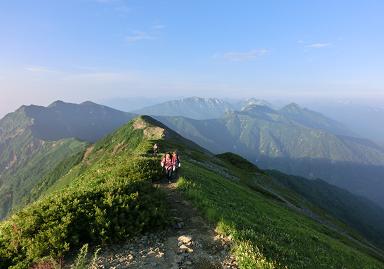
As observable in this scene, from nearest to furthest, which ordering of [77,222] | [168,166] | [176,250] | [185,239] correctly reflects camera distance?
1. [176,250]
2. [77,222]
3. [185,239]
4. [168,166]

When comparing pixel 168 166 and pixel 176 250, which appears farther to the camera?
pixel 168 166

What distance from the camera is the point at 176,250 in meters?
16.1

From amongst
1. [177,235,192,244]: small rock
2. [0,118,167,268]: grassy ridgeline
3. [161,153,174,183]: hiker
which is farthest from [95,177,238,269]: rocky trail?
[161,153,174,183]: hiker

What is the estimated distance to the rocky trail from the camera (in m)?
14.9

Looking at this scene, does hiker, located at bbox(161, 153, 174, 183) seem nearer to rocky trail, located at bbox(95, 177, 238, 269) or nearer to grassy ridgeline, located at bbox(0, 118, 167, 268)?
grassy ridgeline, located at bbox(0, 118, 167, 268)

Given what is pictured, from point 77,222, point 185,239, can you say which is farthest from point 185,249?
point 77,222

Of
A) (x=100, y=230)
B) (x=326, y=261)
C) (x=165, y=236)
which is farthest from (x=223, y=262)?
(x=326, y=261)

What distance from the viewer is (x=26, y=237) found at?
15.7 metres

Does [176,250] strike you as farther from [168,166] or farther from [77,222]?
[168,166]

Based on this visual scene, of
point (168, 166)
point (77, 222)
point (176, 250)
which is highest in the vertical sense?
point (77, 222)

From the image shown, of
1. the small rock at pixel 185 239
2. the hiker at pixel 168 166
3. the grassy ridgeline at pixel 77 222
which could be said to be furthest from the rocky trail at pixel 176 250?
the hiker at pixel 168 166

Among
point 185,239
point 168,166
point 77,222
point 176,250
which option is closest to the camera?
point 176,250

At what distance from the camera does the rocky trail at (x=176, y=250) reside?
1487cm

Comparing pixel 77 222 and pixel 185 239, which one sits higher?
pixel 77 222
